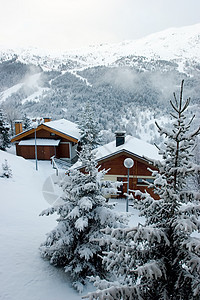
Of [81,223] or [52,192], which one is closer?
[81,223]

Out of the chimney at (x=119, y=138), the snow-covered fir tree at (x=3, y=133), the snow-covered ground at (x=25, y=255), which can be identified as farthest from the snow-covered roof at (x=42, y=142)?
the snow-covered ground at (x=25, y=255)

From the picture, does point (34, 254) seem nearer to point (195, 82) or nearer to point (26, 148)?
point (26, 148)

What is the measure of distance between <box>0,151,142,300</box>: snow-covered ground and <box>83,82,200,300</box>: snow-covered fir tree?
3281mm

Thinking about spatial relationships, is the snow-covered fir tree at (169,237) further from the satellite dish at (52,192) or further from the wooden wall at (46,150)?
the wooden wall at (46,150)

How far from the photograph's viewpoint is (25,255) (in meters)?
7.94

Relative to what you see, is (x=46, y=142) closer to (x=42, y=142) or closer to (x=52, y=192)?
(x=42, y=142)

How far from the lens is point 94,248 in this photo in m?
7.09

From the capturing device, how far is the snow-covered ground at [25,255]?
21.1 feet

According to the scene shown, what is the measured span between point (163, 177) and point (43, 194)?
14.5m

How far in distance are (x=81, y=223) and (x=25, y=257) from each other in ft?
10.0

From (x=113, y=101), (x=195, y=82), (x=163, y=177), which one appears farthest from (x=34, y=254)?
(x=195, y=82)

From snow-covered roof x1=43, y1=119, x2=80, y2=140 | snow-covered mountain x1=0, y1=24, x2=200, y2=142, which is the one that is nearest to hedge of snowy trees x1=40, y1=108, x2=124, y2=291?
snow-covered roof x1=43, y1=119, x2=80, y2=140

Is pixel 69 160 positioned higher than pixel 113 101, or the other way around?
pixel 113 101

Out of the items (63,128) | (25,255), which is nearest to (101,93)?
(63,128)
